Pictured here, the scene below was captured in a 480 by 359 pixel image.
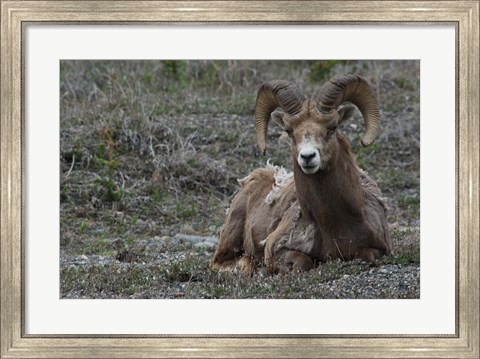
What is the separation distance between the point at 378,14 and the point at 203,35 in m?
1.83

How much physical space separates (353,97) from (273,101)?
98 cm

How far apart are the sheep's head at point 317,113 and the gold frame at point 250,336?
167 cm

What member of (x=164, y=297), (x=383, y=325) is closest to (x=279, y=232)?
(x=164, y=297)

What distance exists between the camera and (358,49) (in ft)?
37.7

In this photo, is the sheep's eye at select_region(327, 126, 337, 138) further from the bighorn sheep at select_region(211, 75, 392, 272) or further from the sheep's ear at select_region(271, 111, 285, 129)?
the sheep's ear at select_region(271, 111, 285, 129)

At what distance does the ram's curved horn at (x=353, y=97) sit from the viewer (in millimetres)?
12703

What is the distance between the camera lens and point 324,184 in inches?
506

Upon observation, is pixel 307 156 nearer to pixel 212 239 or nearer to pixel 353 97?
pixel 353 97

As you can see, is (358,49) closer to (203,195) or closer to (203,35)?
(203,35)

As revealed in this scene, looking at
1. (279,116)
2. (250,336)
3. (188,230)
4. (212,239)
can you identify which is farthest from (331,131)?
(188,230)

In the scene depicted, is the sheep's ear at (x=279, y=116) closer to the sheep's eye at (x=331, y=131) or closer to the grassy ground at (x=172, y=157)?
the sheep's eye at (x=331, y=131)

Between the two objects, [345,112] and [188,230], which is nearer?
[345,112]

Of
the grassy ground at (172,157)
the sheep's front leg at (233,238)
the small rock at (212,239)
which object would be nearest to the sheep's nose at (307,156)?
the grassy ground at (172,157)

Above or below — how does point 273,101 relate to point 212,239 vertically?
above
